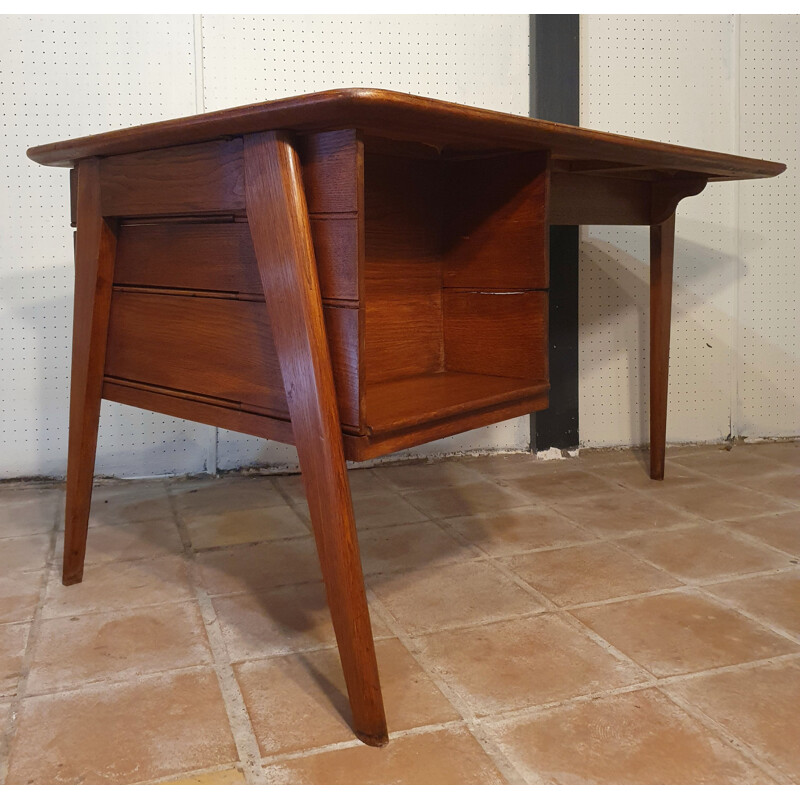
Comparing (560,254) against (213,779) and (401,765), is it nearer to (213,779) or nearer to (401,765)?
(401,765)

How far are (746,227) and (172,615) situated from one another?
2418mm

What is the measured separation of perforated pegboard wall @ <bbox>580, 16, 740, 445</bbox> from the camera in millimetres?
2818

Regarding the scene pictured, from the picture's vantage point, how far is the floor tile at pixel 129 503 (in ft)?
7.37

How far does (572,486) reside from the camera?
2510 mm

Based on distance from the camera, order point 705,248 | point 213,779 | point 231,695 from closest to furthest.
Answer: point 213,779, point 231,695, point 705,248

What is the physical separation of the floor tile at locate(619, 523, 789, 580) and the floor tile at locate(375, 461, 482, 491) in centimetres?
69

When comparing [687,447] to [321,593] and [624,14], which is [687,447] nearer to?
[624,14]

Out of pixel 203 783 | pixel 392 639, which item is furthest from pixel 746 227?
pixel 203 783

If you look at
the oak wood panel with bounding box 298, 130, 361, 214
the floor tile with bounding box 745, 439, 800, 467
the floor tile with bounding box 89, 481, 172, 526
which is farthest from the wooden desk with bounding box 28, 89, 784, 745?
the floor tile with bounding box 745, 439, 800, 467

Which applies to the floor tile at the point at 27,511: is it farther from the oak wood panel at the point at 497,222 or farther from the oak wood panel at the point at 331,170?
the oak wood panel at the point at 331,170

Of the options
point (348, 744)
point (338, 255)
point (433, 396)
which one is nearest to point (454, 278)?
point (433, 396)

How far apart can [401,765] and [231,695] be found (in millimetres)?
323

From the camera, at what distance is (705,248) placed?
3000mm

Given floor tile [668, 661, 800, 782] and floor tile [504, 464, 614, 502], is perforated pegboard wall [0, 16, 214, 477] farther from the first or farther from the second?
floor tile [668, 661, 800, 782]
